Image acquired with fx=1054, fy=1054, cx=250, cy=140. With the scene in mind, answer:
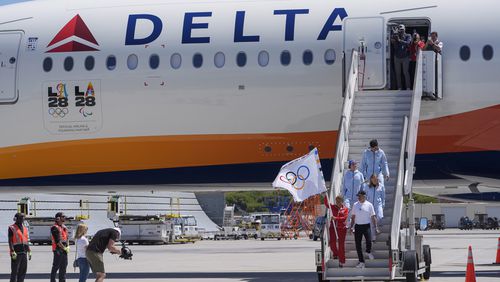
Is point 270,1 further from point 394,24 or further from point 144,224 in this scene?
point 144,224

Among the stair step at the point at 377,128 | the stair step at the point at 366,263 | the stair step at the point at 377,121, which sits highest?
the stair step at the point at 377,121

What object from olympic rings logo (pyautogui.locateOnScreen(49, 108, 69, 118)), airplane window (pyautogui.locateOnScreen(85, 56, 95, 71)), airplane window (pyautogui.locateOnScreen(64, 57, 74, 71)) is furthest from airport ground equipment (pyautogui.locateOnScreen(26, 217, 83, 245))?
airplane window (pyautogui.locateOnScreen(85, 56, 95, 71))

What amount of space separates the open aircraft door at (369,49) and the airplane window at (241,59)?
8.97 feet

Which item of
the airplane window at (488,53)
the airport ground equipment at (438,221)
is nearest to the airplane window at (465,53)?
the airplane window at (488,53)

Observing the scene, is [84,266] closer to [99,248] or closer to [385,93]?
[99,248]

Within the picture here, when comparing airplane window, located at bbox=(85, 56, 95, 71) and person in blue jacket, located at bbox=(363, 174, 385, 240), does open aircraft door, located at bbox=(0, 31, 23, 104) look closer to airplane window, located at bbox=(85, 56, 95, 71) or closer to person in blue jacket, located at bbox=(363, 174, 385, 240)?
airplane window, located at bbox=(85, 56, 95, 71)

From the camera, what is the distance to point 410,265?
2328 centimetres

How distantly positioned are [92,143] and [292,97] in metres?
5.76

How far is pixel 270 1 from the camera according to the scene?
93.3 ft

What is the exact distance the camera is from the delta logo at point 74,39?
95.6 ft

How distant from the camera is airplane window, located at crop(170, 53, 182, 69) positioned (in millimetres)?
28547

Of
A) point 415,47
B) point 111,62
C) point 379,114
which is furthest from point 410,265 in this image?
point 111,62

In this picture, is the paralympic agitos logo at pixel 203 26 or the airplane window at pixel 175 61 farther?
the airplane window at pixel 175 61

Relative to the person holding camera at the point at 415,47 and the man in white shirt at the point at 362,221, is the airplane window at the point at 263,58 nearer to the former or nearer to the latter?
the person holding camera at the point at 415,47
